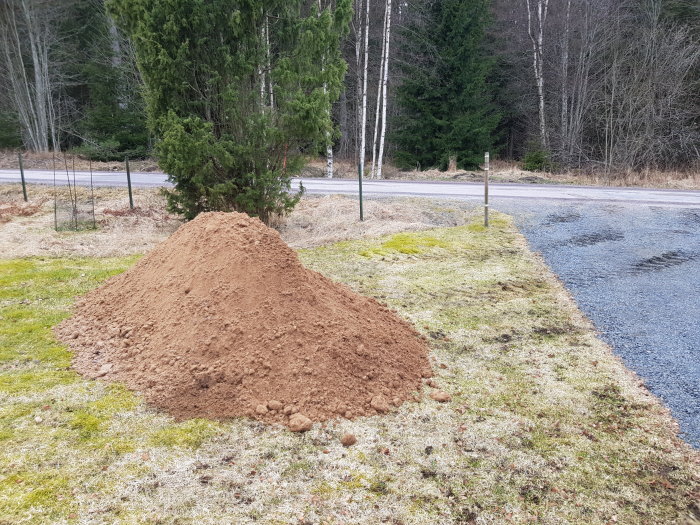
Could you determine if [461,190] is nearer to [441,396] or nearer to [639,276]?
[639,276]

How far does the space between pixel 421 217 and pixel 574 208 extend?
4.05 m

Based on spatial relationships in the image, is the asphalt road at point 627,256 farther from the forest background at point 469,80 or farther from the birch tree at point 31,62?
the birch tree at point 31,62

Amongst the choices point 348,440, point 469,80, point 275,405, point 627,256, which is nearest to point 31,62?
point 469,80

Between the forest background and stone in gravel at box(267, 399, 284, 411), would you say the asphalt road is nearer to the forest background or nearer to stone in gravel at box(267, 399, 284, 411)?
stone in gravel at box(267, 399, 284, 411)

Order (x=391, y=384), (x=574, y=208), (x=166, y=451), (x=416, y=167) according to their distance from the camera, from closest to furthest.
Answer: (x=166, y=451), (x=391, y=384), (x=574, y=208), (x=416, y=167)

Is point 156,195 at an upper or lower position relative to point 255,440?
upper

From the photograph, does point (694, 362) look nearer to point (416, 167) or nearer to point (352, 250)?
point (352, 250)

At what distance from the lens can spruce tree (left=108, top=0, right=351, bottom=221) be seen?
30.6 feet

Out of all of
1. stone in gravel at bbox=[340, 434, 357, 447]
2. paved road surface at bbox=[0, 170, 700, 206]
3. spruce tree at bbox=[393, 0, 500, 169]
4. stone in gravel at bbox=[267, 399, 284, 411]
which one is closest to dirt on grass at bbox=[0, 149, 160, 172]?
paved road surface at bbox=[0, 170, 700, 206]

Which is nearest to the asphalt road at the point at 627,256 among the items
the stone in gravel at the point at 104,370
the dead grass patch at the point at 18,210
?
the dead grass patch at the point at 18,210

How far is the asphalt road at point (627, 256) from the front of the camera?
4.82 meters

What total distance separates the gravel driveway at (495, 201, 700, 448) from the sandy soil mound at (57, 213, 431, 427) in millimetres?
1943

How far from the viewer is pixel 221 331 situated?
→ 4371 mm

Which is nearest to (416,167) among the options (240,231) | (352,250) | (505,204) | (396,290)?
(505,204)
